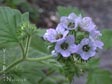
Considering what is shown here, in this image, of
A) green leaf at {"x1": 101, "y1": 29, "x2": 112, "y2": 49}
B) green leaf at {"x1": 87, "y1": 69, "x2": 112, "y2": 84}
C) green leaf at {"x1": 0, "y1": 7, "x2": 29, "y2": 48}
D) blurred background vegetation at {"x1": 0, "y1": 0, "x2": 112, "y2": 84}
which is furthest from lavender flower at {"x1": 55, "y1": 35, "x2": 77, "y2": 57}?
blurred background vegetation at {"x1": 0, "y1": 0, "x2": 112, "y2": 84}

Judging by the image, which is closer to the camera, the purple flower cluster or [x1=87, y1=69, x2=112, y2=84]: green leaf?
the purple flower cluster

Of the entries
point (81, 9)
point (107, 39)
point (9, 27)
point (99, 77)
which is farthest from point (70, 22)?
point (81, 9)

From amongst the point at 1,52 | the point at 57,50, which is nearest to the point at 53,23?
the point at 1,52

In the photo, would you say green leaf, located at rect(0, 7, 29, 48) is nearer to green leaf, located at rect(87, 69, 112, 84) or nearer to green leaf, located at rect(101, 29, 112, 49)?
green leaf, located at rect(87, 69, 112, 84)

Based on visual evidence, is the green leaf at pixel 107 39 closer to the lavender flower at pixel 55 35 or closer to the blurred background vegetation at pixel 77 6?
the lavender flower at pixel 55 35

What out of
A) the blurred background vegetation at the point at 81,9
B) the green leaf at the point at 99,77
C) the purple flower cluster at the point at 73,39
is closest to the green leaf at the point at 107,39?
the green leaf at the point at 99,77

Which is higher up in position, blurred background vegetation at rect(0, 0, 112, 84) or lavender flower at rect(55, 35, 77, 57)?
lavender flower at rect(55, 35, 77, 57)

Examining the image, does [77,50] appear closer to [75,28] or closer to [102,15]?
[75,28]

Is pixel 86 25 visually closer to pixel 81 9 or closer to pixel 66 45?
pixel 66 45
